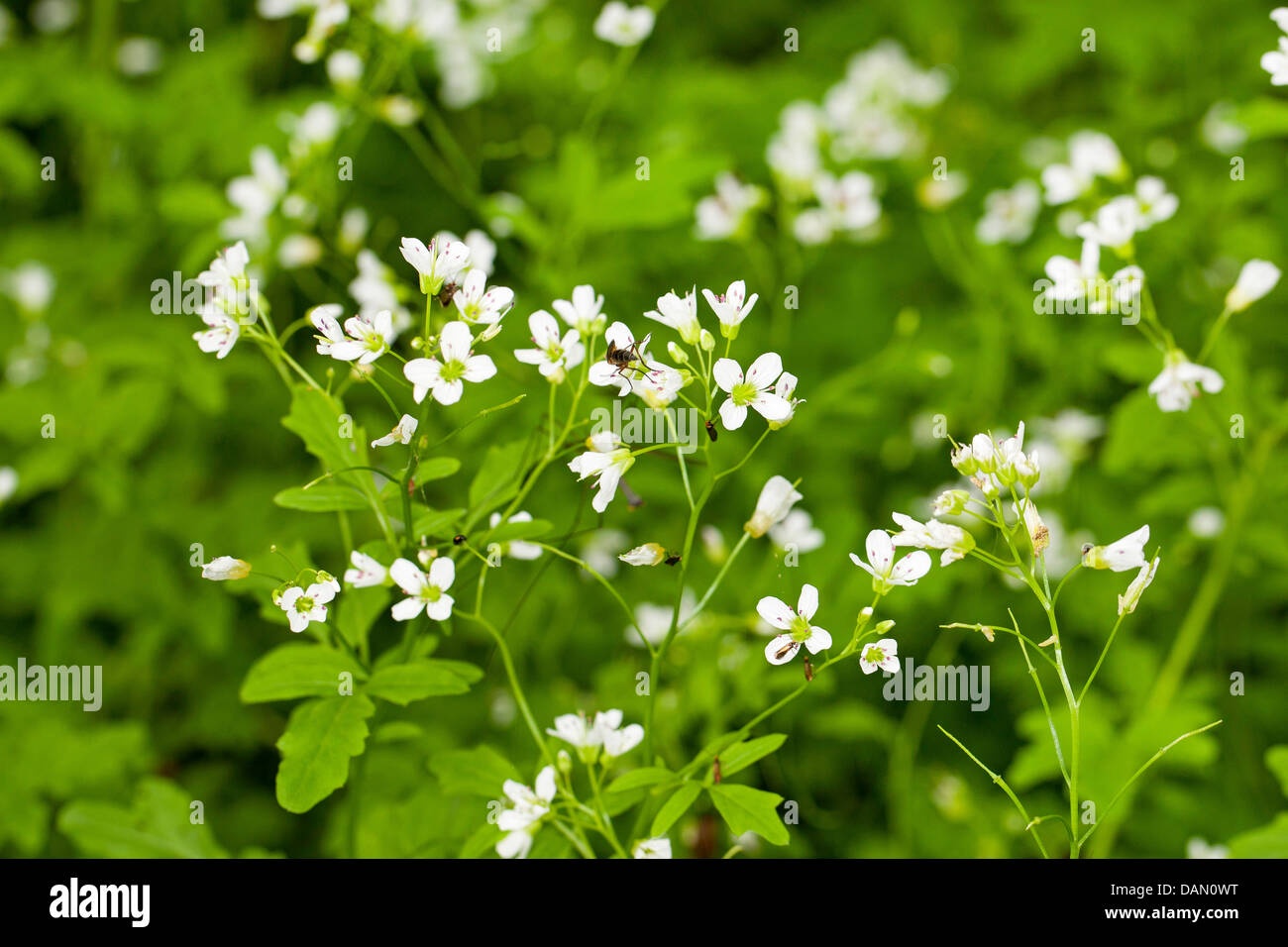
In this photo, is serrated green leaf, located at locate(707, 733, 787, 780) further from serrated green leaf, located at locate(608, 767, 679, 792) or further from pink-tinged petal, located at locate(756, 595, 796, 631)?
pink-tinged petal, located at locate(756, 595, 796, 631)

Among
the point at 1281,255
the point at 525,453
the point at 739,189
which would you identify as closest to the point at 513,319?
Answer: the point at 739,189

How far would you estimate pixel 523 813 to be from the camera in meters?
1.61

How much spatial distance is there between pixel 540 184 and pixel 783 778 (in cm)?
189

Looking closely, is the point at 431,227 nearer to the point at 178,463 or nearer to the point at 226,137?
the point at 226,137

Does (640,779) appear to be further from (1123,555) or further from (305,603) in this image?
(1123,555)

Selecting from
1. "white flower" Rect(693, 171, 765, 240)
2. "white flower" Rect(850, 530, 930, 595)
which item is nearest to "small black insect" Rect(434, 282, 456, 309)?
"white flower" Rect(850, 530, 930, 595)

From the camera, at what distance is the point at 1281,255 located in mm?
2934

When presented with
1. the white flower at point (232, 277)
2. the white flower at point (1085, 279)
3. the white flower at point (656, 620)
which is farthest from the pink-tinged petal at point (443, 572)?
the white flower at point (1085, 279)

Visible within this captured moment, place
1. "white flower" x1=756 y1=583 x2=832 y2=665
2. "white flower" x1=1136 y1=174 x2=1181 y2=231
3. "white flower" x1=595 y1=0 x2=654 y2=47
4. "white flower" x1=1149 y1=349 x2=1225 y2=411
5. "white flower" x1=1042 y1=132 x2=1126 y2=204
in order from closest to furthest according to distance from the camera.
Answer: "white flower" x1=756 y1=583 x2=832 y2=665 < "white flower" x1=1149 y1=349 x2=1225 y2=411 < "white flower" x1=1136 y1=174 x2=1181 y2=231 < "white flower" x1=1042 y1=132 x2=1126 y2=204 < "white flower" x1=595 y1=0 x2=654 y2=47

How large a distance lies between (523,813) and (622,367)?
0.69m

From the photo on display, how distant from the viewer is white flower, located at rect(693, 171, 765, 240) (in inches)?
111

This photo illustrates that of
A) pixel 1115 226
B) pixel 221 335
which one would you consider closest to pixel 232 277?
pixel 221 335

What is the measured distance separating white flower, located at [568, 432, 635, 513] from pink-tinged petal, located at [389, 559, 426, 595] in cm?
27
